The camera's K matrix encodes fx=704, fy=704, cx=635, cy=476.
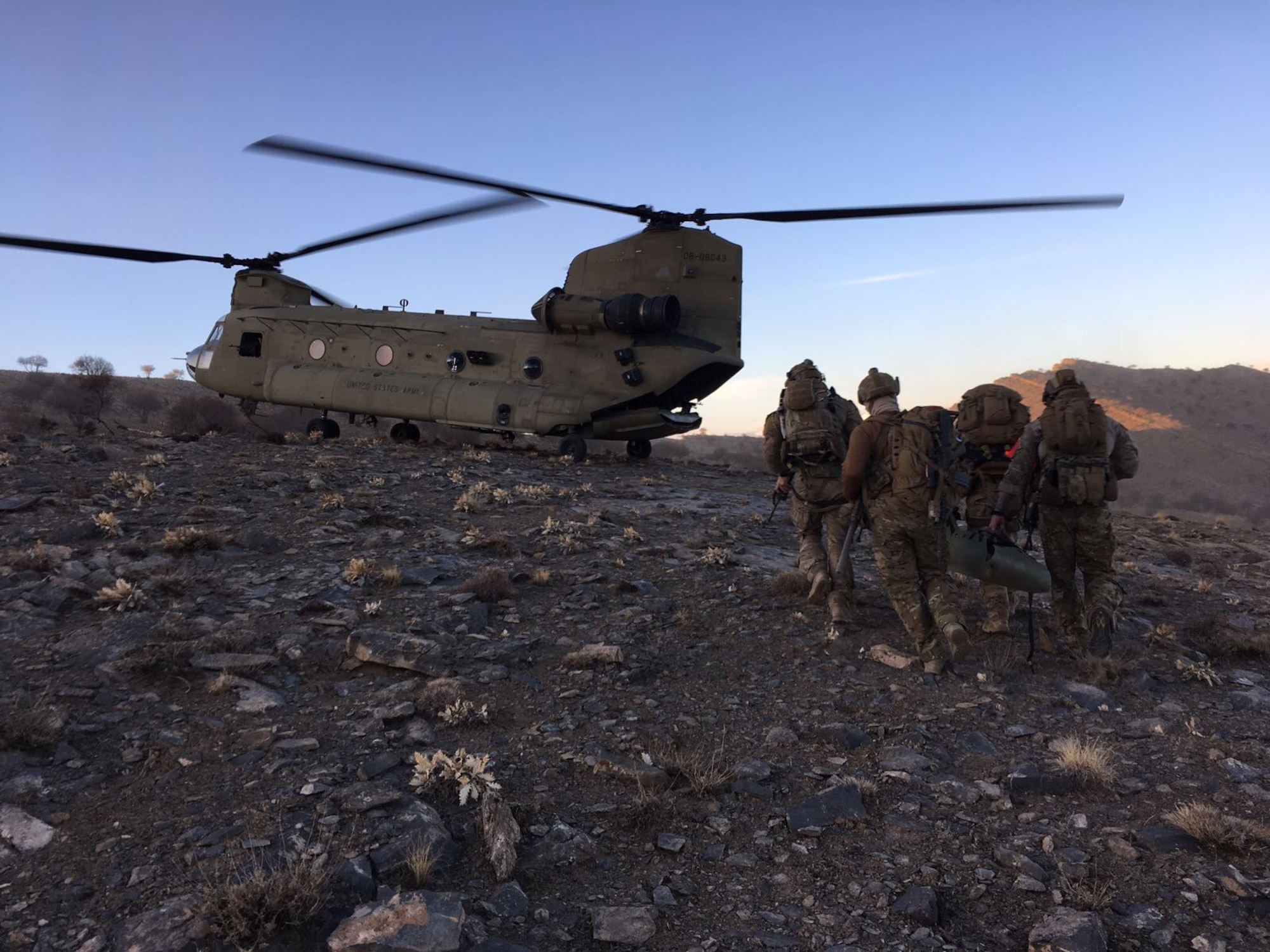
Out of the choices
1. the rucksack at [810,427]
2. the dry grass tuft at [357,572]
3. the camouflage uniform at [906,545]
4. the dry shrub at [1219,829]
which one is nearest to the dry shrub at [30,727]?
the dry grass tuft at [357,572]

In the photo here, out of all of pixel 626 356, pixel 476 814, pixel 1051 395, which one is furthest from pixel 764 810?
pixel 626 356

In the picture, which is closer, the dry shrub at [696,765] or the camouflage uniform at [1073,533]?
the dry shrub at [696,765]

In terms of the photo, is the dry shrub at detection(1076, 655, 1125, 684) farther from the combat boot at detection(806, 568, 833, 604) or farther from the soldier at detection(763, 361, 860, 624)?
the combat boot at detection(806, 568, 833, 604)

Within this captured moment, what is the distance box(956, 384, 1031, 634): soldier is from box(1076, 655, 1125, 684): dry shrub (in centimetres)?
113

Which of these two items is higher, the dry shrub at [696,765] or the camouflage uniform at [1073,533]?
the camouflage uniform at [1073,533]

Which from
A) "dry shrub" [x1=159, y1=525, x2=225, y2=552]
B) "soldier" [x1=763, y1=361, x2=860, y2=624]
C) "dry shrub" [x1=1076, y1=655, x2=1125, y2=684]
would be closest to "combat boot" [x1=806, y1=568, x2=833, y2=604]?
"soldier" [x1=763, y1=361, x2=860, y2=624]

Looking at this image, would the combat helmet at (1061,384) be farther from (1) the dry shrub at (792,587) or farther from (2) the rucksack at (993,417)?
(1) the dry shrub at (792,587)

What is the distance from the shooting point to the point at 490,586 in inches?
283

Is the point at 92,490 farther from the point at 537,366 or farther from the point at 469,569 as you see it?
the point at 537,366

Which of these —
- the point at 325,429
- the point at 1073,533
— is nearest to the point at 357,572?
the point at 1073,533

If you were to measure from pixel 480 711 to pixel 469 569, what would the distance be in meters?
3.37

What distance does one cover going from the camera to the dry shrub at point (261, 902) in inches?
108

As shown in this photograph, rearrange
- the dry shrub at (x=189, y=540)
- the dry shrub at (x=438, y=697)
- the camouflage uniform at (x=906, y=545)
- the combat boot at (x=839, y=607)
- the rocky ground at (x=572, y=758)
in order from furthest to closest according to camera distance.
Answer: the dry shrub at (x=189, y=540)
the combat boot at (x=839, y=607)
the camouflage uniform at (x=906, y=545)
the dry shrub at (x=438, y=697)
the rocky ground at (x=572, y=758)

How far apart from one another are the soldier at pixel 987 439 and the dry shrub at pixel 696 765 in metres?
4.04
